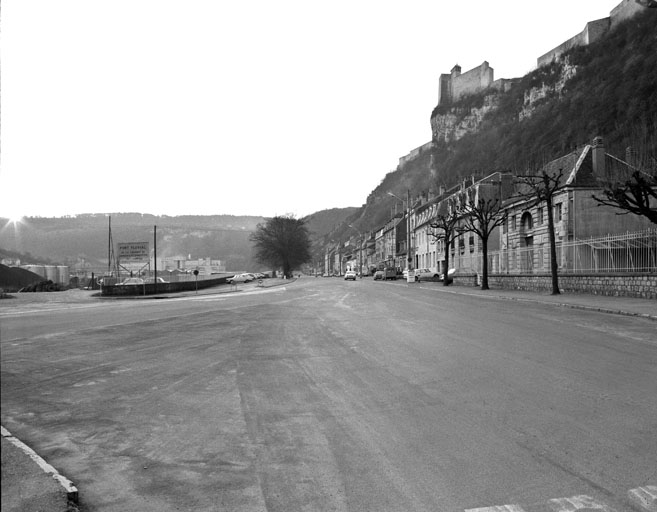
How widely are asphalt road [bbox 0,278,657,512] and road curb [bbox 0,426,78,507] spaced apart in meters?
0.12

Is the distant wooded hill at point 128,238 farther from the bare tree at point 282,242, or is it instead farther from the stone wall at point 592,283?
the stone wall at point 592,283

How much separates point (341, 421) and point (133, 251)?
53.4 metres

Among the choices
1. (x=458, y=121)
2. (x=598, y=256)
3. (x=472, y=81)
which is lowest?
(x=598, y=256)

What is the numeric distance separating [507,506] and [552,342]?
8113 millimetres

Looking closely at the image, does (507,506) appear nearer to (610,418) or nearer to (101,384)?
(610,418)

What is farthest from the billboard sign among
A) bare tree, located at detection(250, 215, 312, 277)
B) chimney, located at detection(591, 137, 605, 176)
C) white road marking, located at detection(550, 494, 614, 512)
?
white road marking, located at detection(550, 494, 614, 512)

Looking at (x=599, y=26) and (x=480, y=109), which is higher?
(x=599, y=26)

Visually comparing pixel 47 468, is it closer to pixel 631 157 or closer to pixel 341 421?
pixel 341 421

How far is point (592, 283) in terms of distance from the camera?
92.5ft

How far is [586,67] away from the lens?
350 ft

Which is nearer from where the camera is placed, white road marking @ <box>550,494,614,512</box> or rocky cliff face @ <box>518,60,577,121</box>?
white road marking @ <box>550,494,614,512</box>

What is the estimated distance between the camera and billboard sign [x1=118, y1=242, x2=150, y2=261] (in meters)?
55.1

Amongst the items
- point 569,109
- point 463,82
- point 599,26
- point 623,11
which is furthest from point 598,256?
point 463,82

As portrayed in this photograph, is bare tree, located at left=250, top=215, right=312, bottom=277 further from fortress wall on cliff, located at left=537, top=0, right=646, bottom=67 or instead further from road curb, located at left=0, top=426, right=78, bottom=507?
road curb, located at left=0, top=426, right=78, bottom=507
